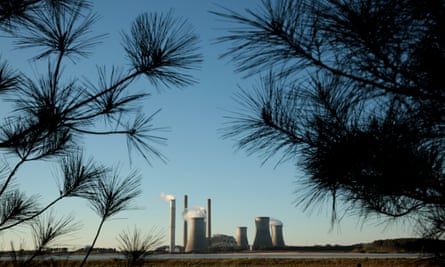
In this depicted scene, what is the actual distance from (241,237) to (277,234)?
6.75m

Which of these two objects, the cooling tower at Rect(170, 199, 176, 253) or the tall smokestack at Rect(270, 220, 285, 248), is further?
the tall smokestack at Rect(270, 220, 285, 248)

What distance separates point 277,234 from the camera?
79.7m

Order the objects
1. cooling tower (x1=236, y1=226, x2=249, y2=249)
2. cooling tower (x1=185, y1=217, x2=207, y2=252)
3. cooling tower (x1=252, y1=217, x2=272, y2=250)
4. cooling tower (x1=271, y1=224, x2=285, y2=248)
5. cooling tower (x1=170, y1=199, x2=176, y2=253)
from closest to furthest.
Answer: cooling tower (x1=185, y1=217, x2=207, y2=252), cooling tower (x1=252, y1=217, x2=272, y2=250), cooling tower (x1=170, y1=199, x2=176, y2=253), cooling tower (x1=271, y1=224, x2=285, y2=248), cooling tower (x1=236, y1=226, x2=249, y2=249)

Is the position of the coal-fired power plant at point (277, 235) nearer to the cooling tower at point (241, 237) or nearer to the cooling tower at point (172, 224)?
the cooling tower at point (241, 237)

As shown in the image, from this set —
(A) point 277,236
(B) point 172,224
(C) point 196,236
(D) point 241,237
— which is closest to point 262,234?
(A) point 277,236

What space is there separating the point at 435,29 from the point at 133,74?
4.06ft

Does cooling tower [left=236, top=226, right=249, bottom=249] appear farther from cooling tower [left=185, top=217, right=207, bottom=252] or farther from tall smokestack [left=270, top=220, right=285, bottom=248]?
cooling tower [left=185, top=217, right=207, bottom=252]

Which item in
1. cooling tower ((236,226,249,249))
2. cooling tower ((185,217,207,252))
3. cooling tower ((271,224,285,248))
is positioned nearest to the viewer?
cooling tower ((185,217,207,252))

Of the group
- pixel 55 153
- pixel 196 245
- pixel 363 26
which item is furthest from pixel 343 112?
pixel 196 245

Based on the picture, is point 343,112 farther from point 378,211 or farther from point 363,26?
point 378,211

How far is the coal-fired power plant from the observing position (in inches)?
3061

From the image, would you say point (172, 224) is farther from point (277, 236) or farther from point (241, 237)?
point (277, 236)

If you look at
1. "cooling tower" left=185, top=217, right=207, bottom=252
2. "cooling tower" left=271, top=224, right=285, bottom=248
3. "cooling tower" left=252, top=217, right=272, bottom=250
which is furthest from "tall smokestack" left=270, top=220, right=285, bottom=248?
"cooling tower" left=185, top=217, right=207, bottom=252

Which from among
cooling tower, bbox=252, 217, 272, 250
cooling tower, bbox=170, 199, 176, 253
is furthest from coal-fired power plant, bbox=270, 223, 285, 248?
cooling tower, bbox=170, 199, 176, 253
